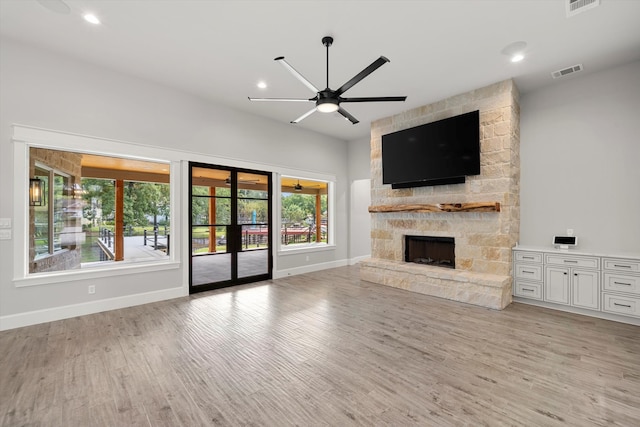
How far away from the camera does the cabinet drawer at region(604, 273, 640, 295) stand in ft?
11.5

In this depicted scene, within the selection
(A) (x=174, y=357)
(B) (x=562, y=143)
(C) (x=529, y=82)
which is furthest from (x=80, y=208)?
(B) (x=562, y=143)

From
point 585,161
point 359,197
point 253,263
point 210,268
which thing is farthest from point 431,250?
point 210,268

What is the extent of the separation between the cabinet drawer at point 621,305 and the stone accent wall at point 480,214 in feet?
3.56

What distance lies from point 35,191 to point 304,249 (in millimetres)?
4827

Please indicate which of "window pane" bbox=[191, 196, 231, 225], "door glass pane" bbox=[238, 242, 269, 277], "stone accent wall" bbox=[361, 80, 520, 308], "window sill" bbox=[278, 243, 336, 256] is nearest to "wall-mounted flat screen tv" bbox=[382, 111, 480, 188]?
"stone accent wall" bbox=[361, 80, 520, 308]

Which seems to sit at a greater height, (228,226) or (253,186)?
(253,186)

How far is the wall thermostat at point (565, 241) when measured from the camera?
4191mm

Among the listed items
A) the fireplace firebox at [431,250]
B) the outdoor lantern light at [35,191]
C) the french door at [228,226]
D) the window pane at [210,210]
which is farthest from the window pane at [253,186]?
the fireplace firebox at [431,250]

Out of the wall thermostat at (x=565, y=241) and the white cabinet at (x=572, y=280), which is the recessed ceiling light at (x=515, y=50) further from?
the white cabinet at (x=572, y=280)

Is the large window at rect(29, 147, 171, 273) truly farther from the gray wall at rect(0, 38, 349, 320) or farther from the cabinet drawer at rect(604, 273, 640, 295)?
the cabinet drawer at rect(604, 273, 640, 295)

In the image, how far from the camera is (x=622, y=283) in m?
3.60

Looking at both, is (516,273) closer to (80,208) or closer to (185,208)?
(185,208)

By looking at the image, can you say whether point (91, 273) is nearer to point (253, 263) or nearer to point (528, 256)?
point (253, 263)

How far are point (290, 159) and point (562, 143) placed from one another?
507cm
